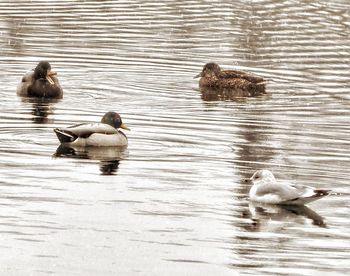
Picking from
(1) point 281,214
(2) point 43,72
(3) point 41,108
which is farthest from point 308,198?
(2) point 43,72

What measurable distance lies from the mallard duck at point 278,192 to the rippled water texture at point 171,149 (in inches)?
5.7

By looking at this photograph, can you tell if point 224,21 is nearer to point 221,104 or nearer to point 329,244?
point 221,104

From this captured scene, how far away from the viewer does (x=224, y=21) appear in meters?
36.9

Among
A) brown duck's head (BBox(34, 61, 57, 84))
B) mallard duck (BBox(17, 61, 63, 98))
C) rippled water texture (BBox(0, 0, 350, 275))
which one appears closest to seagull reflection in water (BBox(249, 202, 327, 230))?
rippled water texture (BBox(0, 0, 350, 275))

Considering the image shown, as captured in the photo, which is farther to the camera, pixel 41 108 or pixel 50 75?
pixel 50 75

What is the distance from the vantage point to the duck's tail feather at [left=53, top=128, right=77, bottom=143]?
1977cm

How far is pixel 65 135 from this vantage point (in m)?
19.8

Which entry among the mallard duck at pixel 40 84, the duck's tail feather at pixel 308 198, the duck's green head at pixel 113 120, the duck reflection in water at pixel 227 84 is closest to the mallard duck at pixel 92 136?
the duck's green head at pixel 113 120

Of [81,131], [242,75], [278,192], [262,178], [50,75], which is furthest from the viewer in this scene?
[242,75]

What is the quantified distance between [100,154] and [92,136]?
1.55 feet

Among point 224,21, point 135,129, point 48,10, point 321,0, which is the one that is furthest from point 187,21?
point 135,129

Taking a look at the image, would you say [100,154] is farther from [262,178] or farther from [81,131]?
[262,178]

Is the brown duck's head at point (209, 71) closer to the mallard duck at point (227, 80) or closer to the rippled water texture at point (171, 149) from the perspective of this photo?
the mallard duck at point (227, 80)

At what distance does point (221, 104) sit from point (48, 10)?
13.6 metres
